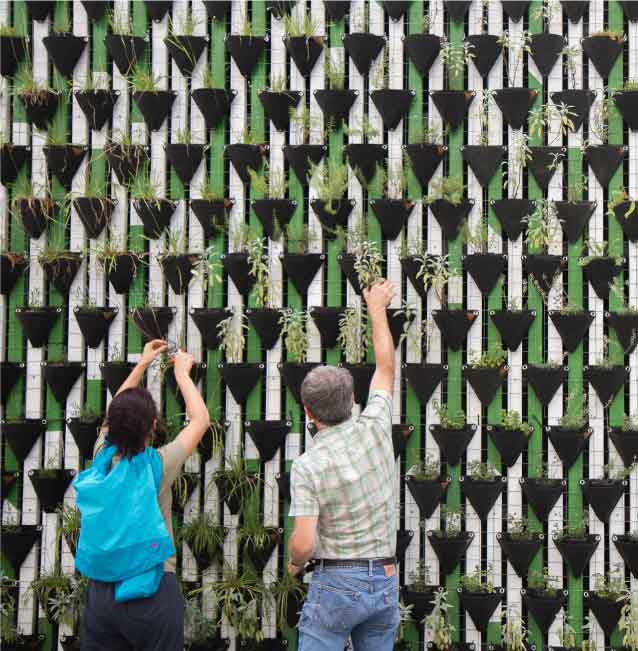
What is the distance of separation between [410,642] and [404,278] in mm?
2014

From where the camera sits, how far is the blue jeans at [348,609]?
10.7ft

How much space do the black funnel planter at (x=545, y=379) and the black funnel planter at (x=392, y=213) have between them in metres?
1.08

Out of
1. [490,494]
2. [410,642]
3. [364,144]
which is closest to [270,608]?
[410,642]

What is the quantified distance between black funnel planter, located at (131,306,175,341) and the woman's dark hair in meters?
1.25

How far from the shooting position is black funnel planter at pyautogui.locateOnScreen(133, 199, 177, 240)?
4566mm

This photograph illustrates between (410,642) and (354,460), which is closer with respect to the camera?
(354,460)

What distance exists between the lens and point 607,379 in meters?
4.48

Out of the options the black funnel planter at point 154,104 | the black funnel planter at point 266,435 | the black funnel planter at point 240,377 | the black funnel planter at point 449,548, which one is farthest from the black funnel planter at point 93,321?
the black funnel planter at point 449,548

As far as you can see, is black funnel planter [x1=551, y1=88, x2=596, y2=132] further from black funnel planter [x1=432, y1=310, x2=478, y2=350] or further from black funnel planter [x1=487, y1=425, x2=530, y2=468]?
black funnel planter [x1=487, y1=425, x2=530, y2=468]

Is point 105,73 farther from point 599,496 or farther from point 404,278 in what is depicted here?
point 599,496

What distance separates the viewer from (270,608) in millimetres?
4457

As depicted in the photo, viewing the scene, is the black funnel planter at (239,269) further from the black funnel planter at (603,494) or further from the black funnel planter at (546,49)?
the black funnel planter at (603,494)

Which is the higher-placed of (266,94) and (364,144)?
(266,94)

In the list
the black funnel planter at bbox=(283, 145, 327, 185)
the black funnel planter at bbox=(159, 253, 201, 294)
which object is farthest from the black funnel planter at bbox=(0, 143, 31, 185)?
the black funnel planter at bbox=(283, 145, 327, 185)
